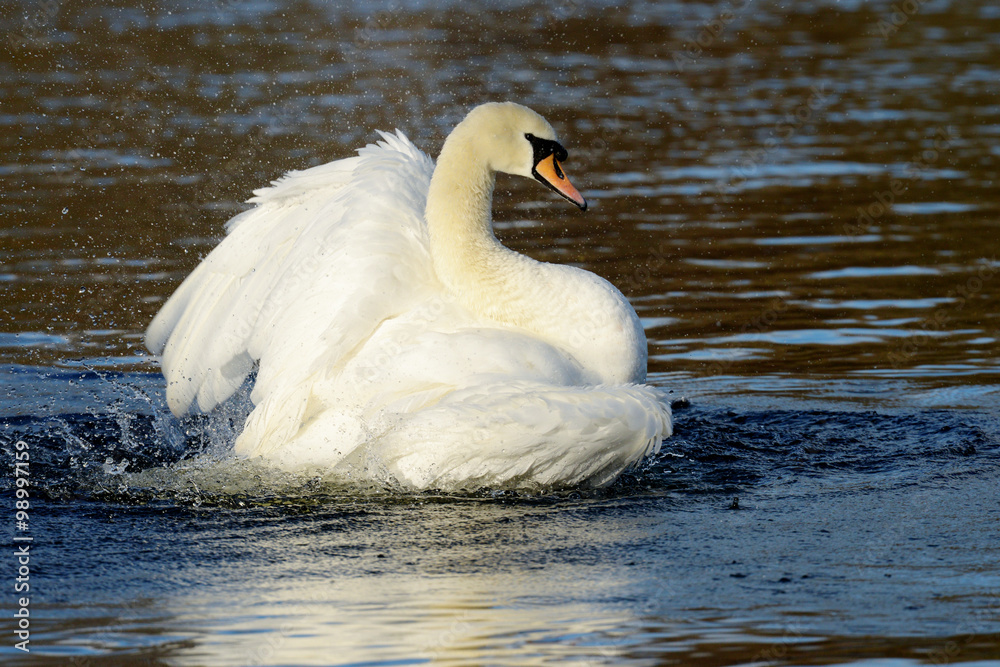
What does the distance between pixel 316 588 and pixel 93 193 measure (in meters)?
8.94

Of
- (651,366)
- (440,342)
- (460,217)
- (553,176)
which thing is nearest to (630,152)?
(651,366)

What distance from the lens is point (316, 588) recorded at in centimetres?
514

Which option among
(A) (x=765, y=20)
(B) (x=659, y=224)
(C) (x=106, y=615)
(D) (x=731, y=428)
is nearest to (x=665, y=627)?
(C) (x=106, y=615)

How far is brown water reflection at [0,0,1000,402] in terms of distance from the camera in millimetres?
9641

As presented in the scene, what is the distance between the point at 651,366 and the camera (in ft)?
29.0

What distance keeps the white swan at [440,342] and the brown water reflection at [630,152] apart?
233 centimetres

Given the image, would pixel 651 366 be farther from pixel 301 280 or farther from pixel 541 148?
pixel 301 280

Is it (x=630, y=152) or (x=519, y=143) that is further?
(x=630, y=152)

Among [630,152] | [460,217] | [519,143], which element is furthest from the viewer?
[630,152]

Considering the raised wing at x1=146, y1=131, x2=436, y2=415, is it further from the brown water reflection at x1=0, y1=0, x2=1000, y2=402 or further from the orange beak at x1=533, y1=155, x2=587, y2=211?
the brown water reflection at x1=0, y1=0, x2=1000, y2=402

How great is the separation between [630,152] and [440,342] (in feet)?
30.0

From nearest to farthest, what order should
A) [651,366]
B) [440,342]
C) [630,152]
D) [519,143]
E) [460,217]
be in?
[440,342] → [460,217] → [519,143] → [651,366] → [630,152]

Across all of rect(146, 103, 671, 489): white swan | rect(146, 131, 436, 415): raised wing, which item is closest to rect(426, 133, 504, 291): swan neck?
rect(146, 103, 671, 489): white swan

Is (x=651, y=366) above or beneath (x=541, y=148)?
beneath
